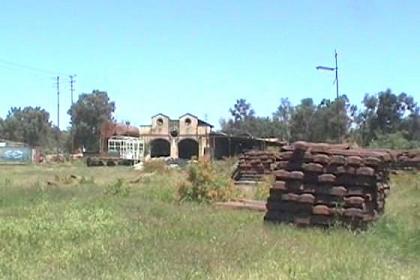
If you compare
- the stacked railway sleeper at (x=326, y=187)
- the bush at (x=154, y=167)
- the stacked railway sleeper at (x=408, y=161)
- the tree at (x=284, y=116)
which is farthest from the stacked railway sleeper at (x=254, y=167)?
the tree at (x=284, y=116)

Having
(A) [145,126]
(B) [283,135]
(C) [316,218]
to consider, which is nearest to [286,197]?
(C) [316,218]

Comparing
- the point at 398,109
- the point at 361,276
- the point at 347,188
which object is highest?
the point at 398,109

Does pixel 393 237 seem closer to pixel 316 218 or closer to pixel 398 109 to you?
pixel 316 218

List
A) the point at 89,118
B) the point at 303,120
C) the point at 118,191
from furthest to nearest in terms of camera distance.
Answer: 1. the point at 89,118
2. the point at 303,120
3. the point at 118,191

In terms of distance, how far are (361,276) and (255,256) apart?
1722 mm

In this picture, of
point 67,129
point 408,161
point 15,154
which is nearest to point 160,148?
point 15,154

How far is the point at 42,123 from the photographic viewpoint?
4990 inches

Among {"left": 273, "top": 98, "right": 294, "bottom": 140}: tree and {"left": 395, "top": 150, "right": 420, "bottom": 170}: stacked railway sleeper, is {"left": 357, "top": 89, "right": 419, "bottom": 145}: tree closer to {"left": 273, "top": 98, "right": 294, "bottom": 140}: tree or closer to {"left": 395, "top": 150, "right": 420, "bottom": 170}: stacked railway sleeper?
{"left": 273, "top": 98, "right": 294, "bottom": 140}: tree

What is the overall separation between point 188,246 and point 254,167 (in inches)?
926

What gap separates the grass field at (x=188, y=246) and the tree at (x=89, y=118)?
9568 cm

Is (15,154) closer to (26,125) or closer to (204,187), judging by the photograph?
(26,125)

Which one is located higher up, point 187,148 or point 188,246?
point 187,148

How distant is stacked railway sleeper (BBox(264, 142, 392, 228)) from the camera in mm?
12906

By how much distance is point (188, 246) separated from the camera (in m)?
10.1
